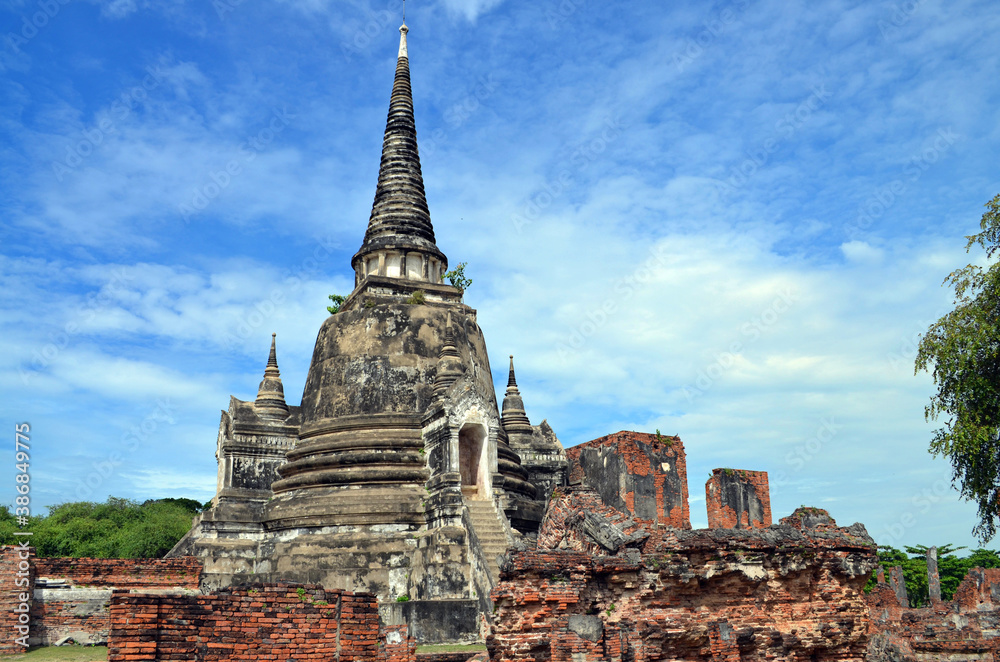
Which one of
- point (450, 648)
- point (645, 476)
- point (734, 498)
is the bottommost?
point (450, 648)

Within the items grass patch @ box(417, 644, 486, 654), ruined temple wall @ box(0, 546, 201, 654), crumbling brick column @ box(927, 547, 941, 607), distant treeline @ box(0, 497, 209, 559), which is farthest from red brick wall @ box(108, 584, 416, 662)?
crumbling brick column @ box(927, 547, 941, 607)

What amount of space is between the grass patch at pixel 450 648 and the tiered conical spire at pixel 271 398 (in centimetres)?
1111

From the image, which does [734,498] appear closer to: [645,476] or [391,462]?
[645,476]

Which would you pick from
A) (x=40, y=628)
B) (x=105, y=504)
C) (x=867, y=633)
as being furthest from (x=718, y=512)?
(x=105, y=504)

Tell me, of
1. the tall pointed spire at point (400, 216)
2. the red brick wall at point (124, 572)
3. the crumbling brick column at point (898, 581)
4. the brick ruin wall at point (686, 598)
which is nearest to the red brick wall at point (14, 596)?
the red brick wall at point (124, 572)

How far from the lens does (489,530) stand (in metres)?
21.9

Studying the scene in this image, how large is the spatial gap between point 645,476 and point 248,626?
76.9 feet

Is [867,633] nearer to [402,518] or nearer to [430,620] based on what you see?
[430,620]

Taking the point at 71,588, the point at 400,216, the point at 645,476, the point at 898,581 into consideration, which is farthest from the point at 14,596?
the point at 898,581

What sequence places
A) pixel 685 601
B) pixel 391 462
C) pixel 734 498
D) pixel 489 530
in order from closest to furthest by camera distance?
pixel 685 601
pixel 489 530
pixel 391 462
pixel 734 498

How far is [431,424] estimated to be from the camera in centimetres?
2367

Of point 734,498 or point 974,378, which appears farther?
point 734,498

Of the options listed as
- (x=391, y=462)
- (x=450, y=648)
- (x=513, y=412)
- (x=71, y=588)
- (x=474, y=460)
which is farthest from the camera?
(x=513, y=412)

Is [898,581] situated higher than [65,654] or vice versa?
[65,654]
